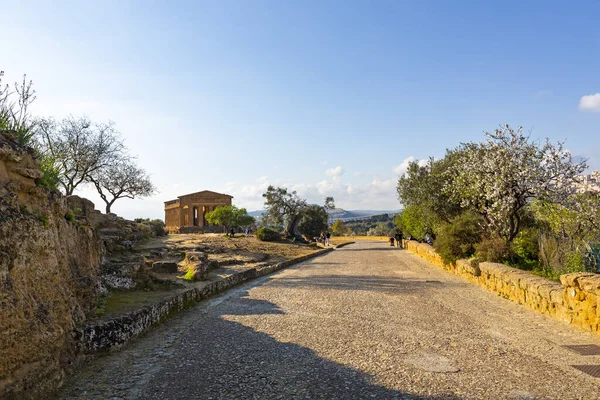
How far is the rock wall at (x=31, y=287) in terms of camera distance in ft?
12.2

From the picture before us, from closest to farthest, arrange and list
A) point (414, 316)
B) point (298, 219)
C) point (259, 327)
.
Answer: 1. point (259, 327)
2. point (414, 316)
3. point (298, 219)

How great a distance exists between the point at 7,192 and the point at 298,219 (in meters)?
35.6

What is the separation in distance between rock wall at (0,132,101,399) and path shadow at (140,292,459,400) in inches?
40.6

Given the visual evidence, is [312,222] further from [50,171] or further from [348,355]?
[348,355]

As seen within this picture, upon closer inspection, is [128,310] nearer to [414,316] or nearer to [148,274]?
[148,274]

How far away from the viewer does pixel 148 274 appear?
905 centimetres

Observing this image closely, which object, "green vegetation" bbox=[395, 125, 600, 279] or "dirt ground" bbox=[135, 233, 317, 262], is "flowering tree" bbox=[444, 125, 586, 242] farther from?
"dirt ground" bbox=[135, 233, 317, 262]

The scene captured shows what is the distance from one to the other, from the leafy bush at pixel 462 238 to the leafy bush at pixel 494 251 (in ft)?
6.72

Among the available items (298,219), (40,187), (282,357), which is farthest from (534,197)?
(298,219)

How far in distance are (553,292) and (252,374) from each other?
580 cm

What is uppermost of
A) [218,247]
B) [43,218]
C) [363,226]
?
[363,226]

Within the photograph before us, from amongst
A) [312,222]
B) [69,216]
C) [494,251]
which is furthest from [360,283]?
[312,222]

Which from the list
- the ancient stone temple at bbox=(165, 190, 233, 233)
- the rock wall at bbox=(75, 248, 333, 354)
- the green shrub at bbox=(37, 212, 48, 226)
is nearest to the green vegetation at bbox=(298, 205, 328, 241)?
the ancient stone temple at bbox=(165, 190, 233, 233)

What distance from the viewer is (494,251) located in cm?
1228
